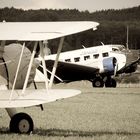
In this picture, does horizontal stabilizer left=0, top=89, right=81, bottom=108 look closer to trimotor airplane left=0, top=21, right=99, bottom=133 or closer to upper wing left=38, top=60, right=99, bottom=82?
trimotor airplane left=0, top=21, right=99, bottom=133

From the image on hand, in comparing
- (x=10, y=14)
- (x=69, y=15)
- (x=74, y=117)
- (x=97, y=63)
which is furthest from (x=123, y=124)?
(x=69, y=15)

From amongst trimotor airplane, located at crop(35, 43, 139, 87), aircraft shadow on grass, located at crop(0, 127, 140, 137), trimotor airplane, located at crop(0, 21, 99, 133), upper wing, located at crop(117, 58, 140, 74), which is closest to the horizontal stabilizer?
trimotor airplane, located at crop(0, 21, 99, 133)

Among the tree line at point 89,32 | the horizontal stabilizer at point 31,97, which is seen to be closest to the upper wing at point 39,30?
the horizontal stabilizer at point 31,97

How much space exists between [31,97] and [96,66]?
29136mm

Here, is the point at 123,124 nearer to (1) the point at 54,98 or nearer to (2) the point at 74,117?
(2) the point at 74,117

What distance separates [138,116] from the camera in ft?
50.4

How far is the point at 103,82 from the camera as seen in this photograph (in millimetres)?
39250

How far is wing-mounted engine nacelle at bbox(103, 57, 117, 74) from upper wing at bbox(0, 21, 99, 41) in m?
28.1

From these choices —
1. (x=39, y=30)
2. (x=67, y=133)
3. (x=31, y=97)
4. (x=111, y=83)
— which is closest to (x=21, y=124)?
(x=31, y=97)

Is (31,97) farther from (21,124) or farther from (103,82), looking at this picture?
(103,82)

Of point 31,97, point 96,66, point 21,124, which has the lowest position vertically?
point 96,66

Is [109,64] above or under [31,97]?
under

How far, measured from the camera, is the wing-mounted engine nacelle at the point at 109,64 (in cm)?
3859

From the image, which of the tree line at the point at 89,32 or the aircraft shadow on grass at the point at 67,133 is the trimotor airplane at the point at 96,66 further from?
the tree line at the point at 89,32
